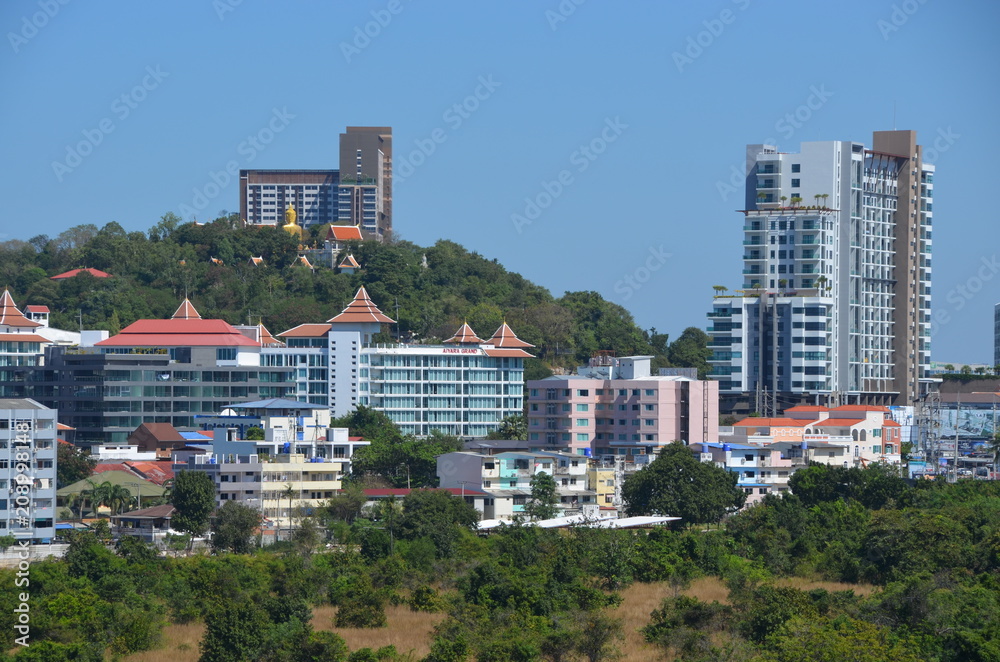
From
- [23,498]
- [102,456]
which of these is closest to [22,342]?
[102,456]

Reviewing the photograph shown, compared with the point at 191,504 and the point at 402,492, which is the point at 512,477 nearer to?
the point at 402,492

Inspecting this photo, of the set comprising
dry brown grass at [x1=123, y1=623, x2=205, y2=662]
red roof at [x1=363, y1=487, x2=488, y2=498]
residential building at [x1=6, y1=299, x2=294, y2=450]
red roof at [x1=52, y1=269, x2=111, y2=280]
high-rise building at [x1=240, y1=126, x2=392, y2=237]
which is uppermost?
high-rise building at [x1=240, y1=126, x2=392, y2=237]

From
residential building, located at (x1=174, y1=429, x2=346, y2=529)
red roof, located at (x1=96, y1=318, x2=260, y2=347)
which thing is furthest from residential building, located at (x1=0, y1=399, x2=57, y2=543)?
red roof, located at (x1=96, y1=318, x2=260, y2=347)

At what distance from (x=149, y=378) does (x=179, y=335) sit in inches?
180

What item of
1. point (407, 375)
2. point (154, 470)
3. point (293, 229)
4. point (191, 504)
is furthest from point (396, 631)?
point (293, 229)

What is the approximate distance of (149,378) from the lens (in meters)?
90.4

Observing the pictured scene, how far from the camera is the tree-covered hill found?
110 meters

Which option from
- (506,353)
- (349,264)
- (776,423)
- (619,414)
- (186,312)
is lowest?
(776,423)

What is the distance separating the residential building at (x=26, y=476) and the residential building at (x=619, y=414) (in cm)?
2786

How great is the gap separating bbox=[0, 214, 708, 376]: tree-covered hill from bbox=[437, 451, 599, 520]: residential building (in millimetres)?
30370

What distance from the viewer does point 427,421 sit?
94.6 m

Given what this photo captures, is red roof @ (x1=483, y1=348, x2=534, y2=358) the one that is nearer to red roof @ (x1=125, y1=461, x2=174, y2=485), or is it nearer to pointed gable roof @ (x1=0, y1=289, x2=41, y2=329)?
red roof @ (x1=125, y1=461, x2=174, y2=485)

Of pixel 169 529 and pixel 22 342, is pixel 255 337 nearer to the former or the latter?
pixel 22 342

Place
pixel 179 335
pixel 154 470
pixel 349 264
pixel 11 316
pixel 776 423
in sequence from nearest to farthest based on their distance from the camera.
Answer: pixel 154 470 < pixel 776 423 < pixel 179 335 < pixel 11 316 < pixel 349 264
